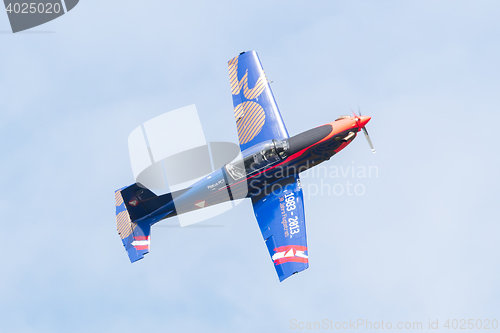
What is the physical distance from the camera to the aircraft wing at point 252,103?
24.1 m

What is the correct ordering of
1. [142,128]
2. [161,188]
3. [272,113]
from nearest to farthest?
[142,128], [161,188], [272,113]

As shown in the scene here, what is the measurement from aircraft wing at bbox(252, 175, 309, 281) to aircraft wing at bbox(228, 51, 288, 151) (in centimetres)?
234

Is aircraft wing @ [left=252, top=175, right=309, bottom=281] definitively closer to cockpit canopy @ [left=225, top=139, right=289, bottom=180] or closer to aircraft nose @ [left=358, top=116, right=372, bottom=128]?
cockpit canopy @ [left=225, top=139, right=289, bottom=180]

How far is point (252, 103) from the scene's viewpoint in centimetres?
2494

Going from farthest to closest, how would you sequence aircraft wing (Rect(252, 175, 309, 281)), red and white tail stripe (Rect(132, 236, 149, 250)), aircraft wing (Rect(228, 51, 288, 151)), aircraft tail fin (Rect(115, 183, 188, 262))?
aircraft wing (Rect(228, 51, 288, 151))
red and white tail stripe (Rect(132, 236, 149, 250))
aircraft tail fin (Rect(115, 183, 188, 262))
aircraft wing (Rect(252, 175, 309, 281))

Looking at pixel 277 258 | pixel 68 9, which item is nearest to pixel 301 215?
pixel 277 258

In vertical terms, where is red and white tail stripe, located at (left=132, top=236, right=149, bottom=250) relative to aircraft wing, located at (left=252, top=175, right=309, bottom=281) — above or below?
above

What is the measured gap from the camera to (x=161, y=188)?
22.0 m

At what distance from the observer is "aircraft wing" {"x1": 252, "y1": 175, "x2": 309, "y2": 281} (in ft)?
68.8

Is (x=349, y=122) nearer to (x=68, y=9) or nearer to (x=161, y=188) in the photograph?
(x=161, y=188)

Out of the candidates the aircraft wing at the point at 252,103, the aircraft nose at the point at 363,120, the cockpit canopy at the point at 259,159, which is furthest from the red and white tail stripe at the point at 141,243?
the aircraft nose at the point at 363,120

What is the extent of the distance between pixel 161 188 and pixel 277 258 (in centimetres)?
520

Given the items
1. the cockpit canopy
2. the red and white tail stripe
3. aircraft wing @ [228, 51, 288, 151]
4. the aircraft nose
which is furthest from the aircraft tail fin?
the aircraft nose

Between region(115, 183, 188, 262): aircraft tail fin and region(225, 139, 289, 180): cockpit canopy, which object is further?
region(225, 139, 289, 180): cockpit canopy
